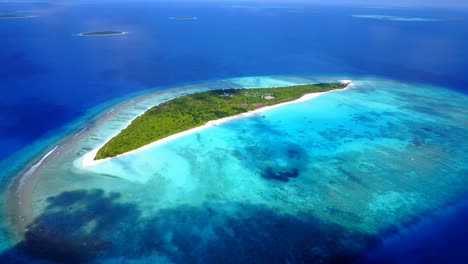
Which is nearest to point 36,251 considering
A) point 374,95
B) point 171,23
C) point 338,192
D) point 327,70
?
point 338,192

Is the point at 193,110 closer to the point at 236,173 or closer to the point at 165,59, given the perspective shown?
the point at 236,173

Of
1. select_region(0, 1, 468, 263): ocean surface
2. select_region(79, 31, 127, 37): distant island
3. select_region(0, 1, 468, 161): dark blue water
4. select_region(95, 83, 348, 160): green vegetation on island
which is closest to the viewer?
select_region(0, 1, 468, 263): ocean surface

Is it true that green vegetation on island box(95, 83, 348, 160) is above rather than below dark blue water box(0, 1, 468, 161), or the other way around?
below

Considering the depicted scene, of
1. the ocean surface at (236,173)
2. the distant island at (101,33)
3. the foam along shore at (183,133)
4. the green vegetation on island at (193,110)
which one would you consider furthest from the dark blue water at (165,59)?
the green vegetation on island at (193,110)

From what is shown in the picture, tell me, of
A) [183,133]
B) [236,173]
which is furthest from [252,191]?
[183,133]

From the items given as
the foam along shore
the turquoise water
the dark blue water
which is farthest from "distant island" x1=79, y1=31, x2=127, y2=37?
the foam along shore

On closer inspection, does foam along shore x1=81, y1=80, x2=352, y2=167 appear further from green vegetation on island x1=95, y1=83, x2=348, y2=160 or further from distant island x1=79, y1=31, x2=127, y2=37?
distant island x1=79, y1=31, x2=127, y2=37
